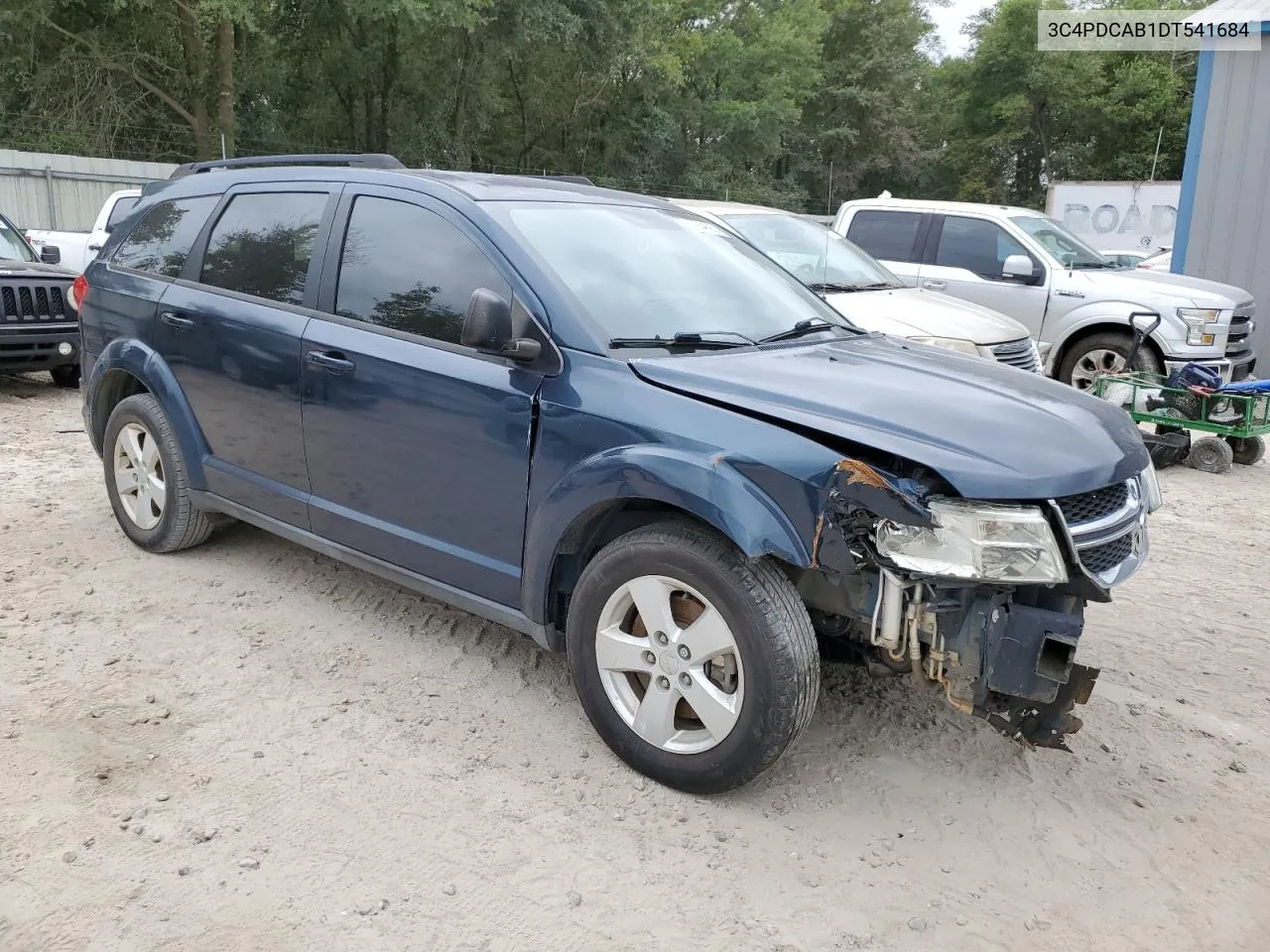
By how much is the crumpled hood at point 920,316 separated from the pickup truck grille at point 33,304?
256 inches

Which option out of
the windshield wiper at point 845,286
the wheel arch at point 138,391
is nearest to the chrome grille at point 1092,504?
the wheel arch at point 138,391

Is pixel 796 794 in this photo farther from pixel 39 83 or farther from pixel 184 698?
pixel 39 83

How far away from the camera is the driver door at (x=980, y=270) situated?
9.75 metres

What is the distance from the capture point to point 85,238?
13.8 m

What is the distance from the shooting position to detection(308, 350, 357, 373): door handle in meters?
3.91

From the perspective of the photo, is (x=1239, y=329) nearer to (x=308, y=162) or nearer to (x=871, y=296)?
(x=871, y=296)

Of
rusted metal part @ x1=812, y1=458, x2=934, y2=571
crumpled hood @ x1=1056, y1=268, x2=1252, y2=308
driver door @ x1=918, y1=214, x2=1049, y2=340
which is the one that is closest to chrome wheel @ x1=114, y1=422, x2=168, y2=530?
rusted metal part @ x1=812, y1=458, x2=934, y2=571

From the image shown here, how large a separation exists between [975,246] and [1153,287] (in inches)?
63.1

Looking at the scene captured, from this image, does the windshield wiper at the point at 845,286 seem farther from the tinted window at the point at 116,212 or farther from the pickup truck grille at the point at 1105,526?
the tinted window at the point at 116,212

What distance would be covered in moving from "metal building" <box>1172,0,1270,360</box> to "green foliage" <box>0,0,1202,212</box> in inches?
658

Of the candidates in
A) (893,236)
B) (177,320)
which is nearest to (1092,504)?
(177,320)

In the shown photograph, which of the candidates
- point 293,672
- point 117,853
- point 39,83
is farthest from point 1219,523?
point 39,83

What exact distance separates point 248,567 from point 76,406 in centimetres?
509

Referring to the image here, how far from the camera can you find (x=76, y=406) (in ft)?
29.7
